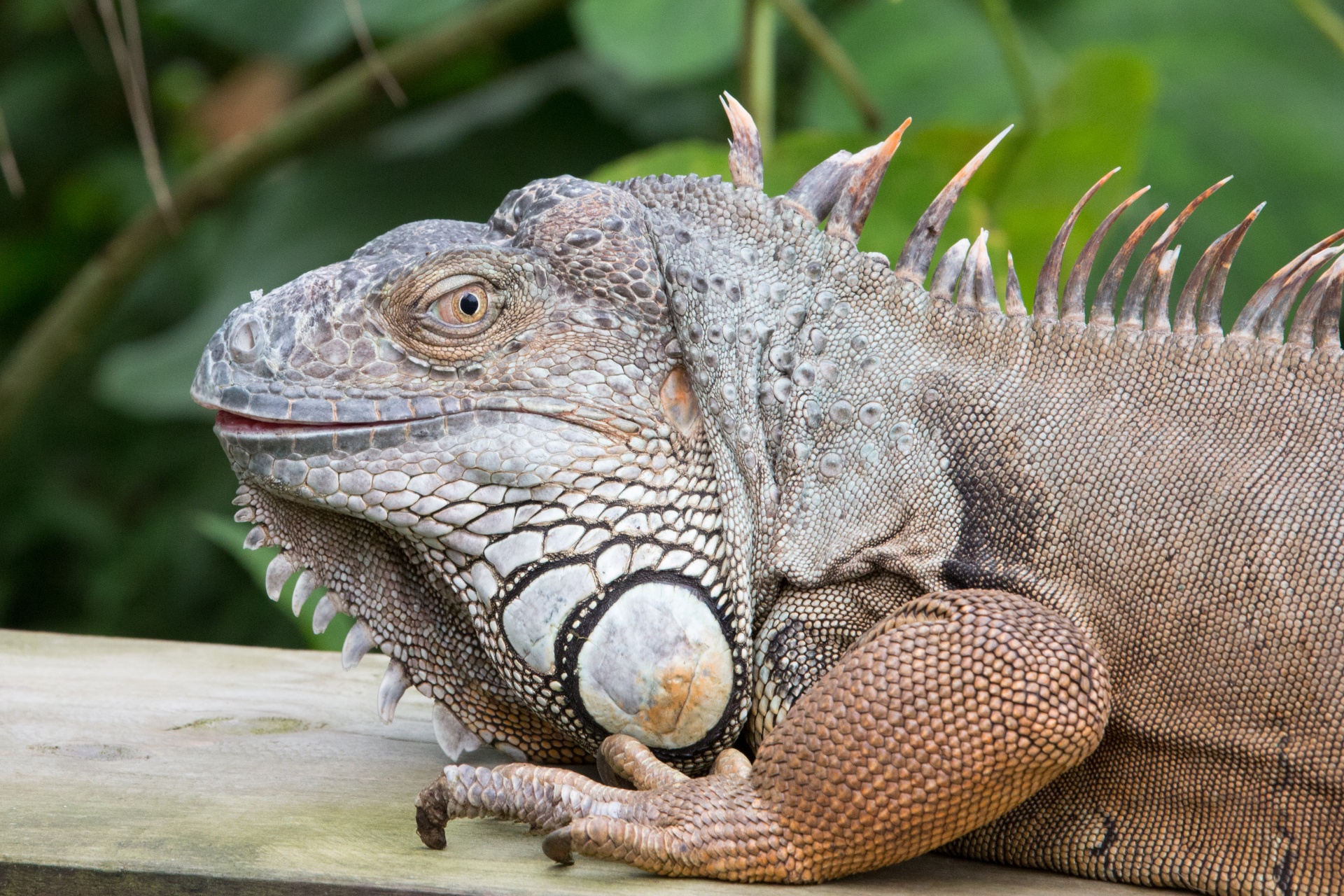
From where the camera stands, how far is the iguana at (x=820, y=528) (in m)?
2.21

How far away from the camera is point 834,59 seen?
4.61 m

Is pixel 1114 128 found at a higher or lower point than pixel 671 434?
higher

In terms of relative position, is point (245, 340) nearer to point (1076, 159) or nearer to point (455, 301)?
point (455, 301)

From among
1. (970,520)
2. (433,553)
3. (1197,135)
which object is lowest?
(433,553)

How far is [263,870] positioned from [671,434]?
1068 millimetres

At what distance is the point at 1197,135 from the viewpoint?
523 cm

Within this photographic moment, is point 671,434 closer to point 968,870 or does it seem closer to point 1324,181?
point 968,870

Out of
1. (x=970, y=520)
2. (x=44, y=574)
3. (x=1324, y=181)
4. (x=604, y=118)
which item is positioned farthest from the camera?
(x=44, y=574)

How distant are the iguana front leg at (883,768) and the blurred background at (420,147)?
1.97 meters

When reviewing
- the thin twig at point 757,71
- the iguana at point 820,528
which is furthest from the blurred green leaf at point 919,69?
the iguana at point 820,528

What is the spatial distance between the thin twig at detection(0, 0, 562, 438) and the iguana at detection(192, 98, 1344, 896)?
9.25 feet

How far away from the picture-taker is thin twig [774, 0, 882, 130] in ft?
14.5

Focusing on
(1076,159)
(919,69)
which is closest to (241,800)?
(1076,159)

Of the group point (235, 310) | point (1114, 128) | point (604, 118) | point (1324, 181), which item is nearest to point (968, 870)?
point (235, 310)
